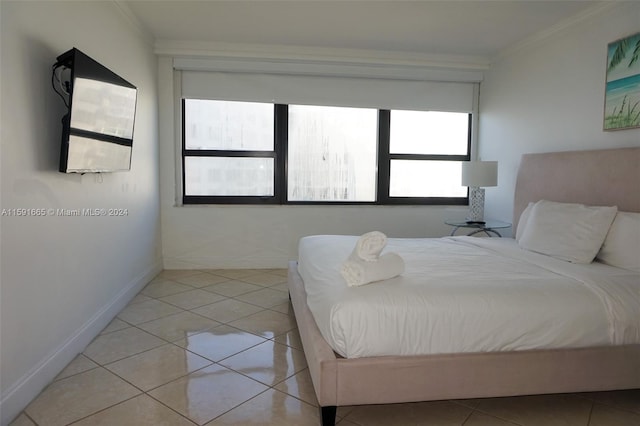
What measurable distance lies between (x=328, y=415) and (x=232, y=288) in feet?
7.81

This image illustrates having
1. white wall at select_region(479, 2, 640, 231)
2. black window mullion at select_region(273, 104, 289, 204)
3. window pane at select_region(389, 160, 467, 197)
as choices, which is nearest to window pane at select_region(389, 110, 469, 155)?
window pane at select_region(389, 160, 467, 197)

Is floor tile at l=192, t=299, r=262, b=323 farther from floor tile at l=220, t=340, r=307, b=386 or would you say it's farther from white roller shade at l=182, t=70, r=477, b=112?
white roller shade at l=182, t=70, r=477, b=112

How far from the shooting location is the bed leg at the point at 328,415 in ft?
6.07

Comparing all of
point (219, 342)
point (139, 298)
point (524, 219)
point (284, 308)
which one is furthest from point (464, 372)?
point (139, 298)

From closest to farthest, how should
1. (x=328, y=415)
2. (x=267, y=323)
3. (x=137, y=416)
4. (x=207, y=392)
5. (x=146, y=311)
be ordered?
(x=328, y=415) → (x=137, y=416) → (x=207, y=392) → (x=267, y=323) → (x=146, y=311)

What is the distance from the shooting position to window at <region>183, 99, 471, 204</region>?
4812 millimetres

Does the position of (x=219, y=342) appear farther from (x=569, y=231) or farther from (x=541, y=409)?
(x=569, y=231)

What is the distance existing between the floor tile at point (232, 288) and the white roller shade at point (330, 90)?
2.05 m

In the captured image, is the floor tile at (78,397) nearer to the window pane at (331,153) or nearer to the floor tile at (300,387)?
the floor tile at (300,387)

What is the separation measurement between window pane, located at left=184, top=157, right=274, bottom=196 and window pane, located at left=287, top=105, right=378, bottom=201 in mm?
376

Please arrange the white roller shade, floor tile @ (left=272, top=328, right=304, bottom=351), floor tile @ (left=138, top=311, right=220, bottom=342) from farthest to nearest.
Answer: the white roller shade
floor tile @ (left=138, top=311, right=220, bottom=342)
floor tile @ (left=272, top=328, right=304, bottom=351)

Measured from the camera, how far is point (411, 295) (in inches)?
76.2

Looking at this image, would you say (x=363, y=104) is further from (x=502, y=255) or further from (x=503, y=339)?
(x=503, y=339)

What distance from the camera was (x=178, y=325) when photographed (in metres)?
3.10
